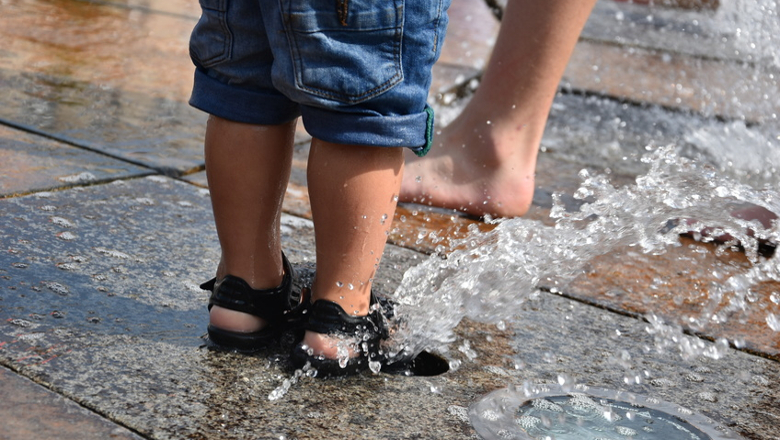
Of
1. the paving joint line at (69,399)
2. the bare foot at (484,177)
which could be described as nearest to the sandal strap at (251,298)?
the paving joint line at (69,399)

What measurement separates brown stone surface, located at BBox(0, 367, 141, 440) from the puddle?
1.63ft

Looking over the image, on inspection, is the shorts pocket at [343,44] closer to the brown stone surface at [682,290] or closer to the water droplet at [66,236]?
the water droplet at [66,236]

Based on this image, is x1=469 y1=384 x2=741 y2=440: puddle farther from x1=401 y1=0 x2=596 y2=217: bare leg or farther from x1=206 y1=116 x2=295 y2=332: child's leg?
x1=401 y1=0 x2=596 y2=217: bare leg

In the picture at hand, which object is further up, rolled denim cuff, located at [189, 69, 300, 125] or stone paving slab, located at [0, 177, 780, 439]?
rolled denim cuff, located at [189, 69, 300, 125]

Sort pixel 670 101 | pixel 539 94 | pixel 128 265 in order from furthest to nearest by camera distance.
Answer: pixel 670 101
pixel 539 94
pixel 128 265

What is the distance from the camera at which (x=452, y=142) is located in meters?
2.31

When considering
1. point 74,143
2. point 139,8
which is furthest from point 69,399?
point 139,8

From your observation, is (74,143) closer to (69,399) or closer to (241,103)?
(241,103)

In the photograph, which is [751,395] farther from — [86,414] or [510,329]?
[86,414]

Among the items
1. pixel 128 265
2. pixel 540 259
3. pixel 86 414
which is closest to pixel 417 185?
pixel 540 259

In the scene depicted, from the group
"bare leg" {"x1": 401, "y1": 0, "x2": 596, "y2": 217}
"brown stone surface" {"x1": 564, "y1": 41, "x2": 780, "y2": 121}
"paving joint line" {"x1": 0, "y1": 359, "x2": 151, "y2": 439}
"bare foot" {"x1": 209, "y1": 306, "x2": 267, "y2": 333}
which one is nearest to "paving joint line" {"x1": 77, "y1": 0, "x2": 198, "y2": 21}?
"brown stone surface" {"x1": 564, "y1": 41, "x2": 780, "y2": 121}

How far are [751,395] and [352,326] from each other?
0.65 meters

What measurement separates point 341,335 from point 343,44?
0.43 metres

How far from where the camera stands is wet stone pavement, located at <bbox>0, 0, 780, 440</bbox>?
3.83 ft
